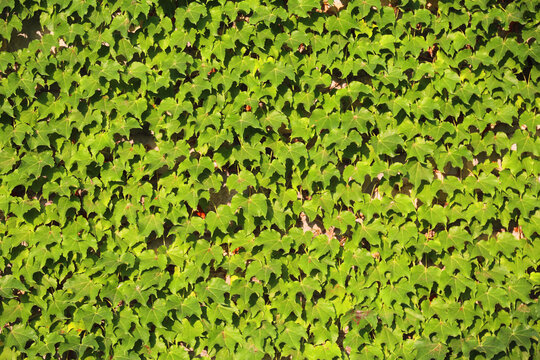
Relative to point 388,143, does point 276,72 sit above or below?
above

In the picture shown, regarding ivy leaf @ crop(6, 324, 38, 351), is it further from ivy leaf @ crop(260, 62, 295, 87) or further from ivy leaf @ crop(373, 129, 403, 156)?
ivy leaf @ crop(373, 129, 403, 156)

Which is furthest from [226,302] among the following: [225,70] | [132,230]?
[225,70]

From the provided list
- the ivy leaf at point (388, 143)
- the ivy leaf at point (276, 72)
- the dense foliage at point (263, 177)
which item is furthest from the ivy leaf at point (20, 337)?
the ivy leaf at point (388, 143)

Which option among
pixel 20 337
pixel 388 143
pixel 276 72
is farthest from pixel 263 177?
pixel 20 337

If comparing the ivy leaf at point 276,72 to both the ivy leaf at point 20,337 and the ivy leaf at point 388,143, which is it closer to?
the ivy leaf at point 388,143

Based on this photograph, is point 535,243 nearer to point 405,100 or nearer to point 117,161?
point 405,100

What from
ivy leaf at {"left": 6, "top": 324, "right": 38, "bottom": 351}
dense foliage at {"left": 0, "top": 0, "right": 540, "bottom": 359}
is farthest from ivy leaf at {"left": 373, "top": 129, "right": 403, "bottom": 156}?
ivy leaf at {"left": 6, "top": 324, "right": 38, "bottom": 351}

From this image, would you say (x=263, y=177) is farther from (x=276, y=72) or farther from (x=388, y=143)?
(x=388, y=143)

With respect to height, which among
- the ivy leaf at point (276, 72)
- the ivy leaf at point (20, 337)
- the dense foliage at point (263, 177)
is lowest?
the ivy leaf at point (20, 337)
